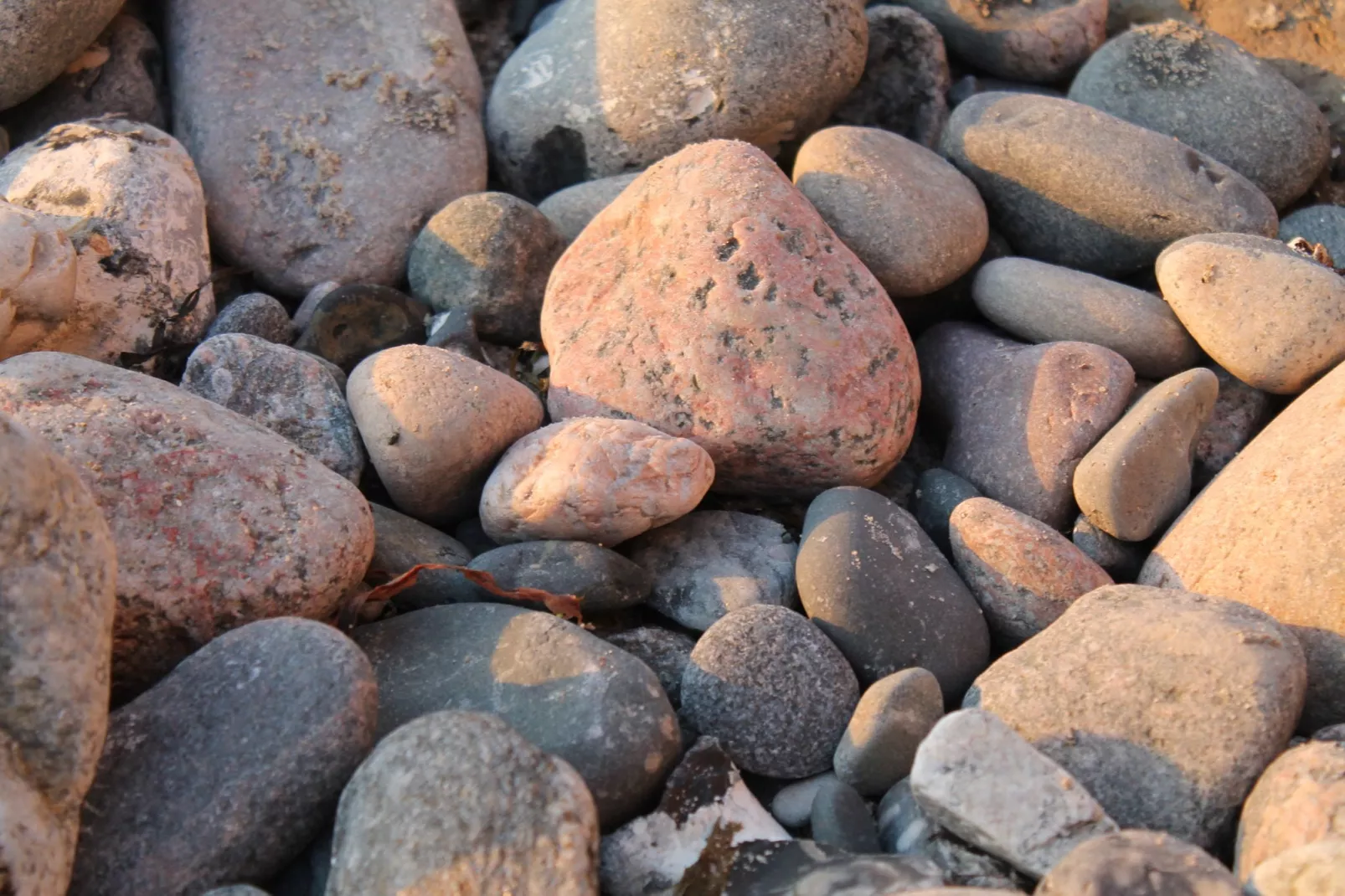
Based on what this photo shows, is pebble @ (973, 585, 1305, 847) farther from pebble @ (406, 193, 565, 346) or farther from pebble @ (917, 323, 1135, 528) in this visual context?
pebble @ (406, 193, 565, 346)

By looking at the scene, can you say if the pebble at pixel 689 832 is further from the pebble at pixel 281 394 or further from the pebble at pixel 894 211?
the pebble at pixel 894 211

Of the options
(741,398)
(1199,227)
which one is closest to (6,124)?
(741,398)

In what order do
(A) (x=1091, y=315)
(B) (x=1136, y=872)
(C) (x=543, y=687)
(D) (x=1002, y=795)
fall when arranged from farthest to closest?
(A) (x=1091, y=315) < (C) (x=543, y=687) < (D) (x=1002, y=795) < (B) (x=1136, y=872)

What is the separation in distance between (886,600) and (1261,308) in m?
1.29

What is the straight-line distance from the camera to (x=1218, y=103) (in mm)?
3785

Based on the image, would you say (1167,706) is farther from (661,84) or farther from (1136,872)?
(661,84)

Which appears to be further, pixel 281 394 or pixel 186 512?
pixel 281 394

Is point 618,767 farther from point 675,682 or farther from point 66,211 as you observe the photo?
point 66,211

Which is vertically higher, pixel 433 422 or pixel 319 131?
pixel 319 131

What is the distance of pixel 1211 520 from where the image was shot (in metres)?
2.67

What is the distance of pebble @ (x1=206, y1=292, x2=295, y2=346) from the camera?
10.7 feet

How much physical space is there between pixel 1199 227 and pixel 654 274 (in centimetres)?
159

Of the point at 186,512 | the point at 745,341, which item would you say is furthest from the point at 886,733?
the point at 186,512

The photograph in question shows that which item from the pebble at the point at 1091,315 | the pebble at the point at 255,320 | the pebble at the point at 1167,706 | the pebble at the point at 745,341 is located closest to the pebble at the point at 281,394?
the pebble at the point at 255,320
